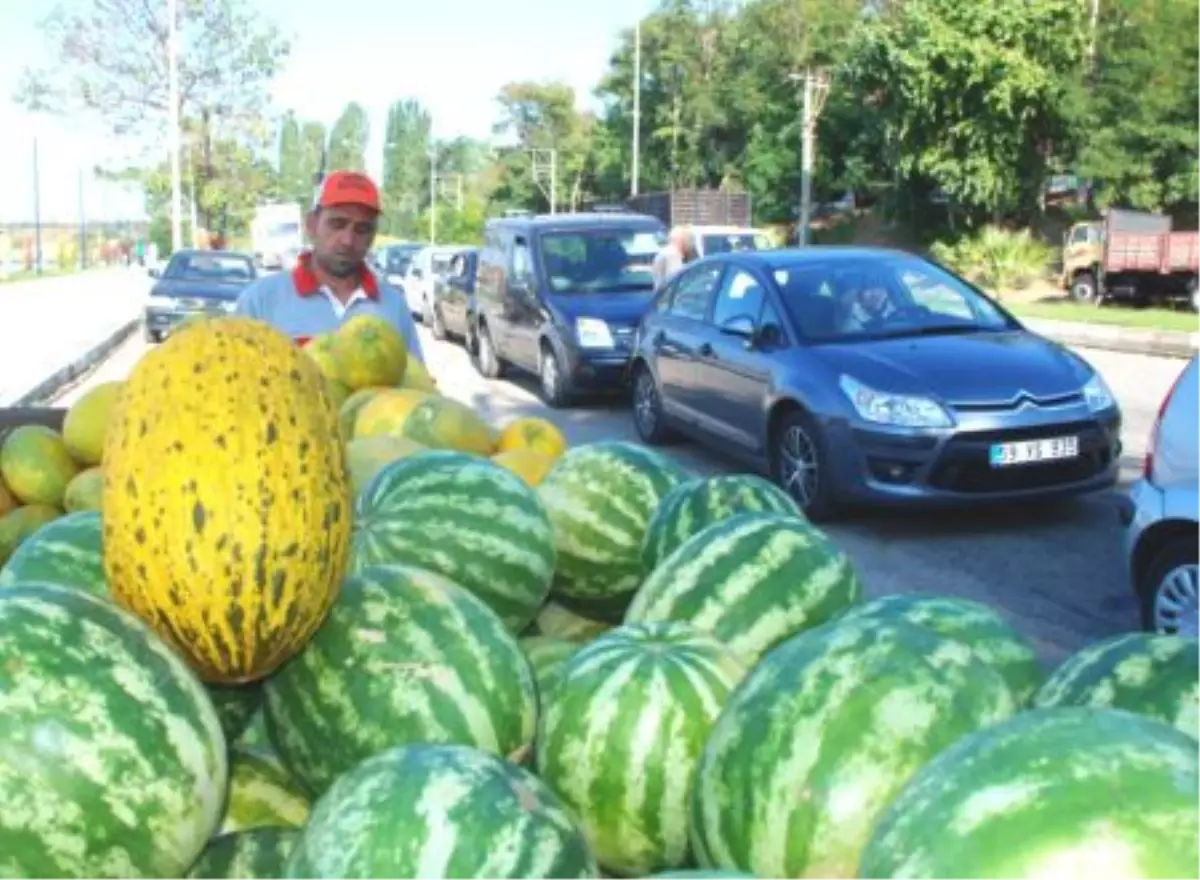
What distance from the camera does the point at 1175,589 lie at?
6.01 metres

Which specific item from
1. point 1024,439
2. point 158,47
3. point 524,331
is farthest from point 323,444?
point 158,47

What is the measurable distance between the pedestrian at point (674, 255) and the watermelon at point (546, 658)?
39.1ft

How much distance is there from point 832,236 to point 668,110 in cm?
2331

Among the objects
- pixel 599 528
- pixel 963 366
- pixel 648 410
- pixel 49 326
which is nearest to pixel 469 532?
pixel 599 528

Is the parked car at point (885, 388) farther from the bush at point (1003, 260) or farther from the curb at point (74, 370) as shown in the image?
the bush at point (1003, 260)

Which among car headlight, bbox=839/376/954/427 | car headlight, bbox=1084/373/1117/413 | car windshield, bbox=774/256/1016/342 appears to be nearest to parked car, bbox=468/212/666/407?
car windshield, bbox=774/256/1016/342

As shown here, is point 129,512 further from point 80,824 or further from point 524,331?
point 524,331

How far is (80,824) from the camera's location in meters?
1.45

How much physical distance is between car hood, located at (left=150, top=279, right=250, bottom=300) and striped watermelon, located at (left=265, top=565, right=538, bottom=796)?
71.6 feet

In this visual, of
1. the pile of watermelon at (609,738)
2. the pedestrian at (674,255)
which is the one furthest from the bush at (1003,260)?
the pile of watermelon at (609,738)

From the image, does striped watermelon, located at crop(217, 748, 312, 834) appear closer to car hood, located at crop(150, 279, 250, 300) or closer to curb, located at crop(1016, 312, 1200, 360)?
curb, located at crop(1016, 312, 1200, 360)

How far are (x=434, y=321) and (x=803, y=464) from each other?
59.7 feet

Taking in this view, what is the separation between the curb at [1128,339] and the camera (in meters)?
19.9

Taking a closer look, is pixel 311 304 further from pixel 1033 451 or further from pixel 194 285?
pixel 194 285
